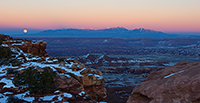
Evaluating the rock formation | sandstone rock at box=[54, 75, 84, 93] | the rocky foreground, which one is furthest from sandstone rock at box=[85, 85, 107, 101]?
the rock formation

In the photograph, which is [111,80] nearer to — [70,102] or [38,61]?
[38,61]

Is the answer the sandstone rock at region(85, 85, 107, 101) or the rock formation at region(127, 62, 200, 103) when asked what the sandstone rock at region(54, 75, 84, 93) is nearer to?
the sandstone rock at region(85, 85, 107, 101)

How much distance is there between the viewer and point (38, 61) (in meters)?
14.7

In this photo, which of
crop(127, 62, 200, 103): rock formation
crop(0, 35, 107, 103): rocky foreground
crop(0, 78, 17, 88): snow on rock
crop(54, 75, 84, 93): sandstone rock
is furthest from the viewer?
crop(54, 75, 84, 93): sandstone rock

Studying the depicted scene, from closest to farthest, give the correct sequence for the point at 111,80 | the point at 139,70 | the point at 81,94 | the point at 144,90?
the point at 144,90 → the point at 81,94 → the point at 111,80 → the point at 139,70

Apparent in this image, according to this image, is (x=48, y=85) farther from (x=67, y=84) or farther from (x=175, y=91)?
(x=175, y=91)

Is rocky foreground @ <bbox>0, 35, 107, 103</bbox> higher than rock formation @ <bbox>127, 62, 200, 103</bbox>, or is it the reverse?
rock formation @ <bbox>127, 62, 200, 103</bbox>

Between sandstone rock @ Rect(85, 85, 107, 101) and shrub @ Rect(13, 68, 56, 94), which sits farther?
sandstone rock @ Rect(85, 85, 107, 101)

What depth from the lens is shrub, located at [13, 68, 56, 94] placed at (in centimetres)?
871

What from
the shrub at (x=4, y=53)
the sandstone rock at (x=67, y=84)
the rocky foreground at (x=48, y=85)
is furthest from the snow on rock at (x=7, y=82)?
the shrub at (x=4, y=53)

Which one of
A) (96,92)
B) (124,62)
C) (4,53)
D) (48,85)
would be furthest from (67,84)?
(124,62)

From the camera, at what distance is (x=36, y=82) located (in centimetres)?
898

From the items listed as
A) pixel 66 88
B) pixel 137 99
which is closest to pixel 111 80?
pixel 66 88

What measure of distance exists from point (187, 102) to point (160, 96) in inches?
22.8
